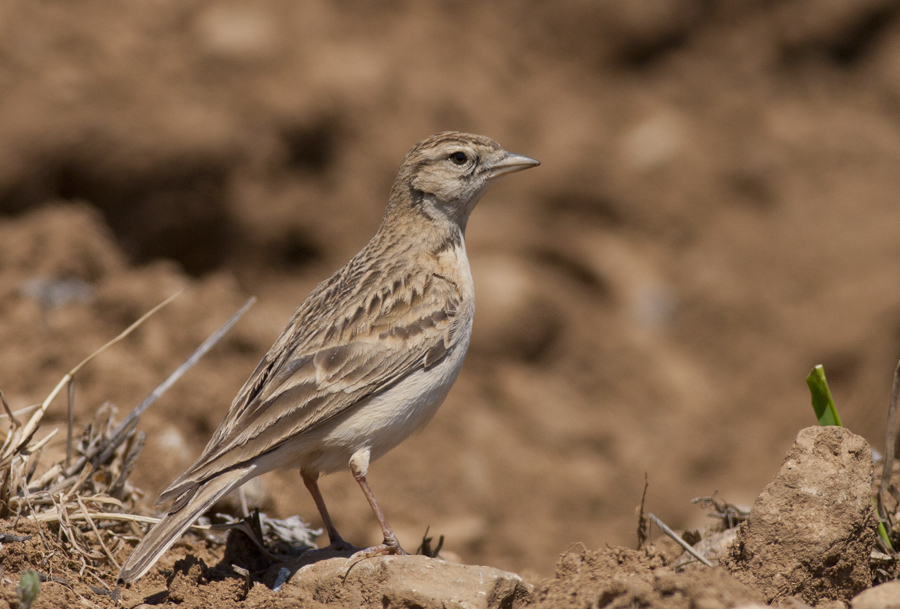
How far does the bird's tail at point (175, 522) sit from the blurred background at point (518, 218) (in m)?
2.27

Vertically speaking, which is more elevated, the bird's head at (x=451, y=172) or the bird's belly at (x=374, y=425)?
the bird's head at (x=451, y=172)

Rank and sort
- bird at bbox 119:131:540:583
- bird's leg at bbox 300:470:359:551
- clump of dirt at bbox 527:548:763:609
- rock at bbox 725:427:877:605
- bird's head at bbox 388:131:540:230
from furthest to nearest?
bird's head at bbox 388:131:540:230
bird's leg at bbox 300:470:359:551
bird at bbox 119:131:540:583
rock at bbox 725:427:877:605
clump of dirt at bbox 527:548:763:609

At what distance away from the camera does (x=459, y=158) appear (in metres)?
5.95

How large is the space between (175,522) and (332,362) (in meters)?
1.21

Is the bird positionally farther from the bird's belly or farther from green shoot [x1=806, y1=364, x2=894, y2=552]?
green shoot [x1=806, y1=364, x2=894, y2=552]

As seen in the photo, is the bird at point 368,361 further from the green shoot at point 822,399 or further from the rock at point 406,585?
the green shoot at point 822,399

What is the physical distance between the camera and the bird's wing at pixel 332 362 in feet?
15.0

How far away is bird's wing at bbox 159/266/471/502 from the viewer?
4574 mm

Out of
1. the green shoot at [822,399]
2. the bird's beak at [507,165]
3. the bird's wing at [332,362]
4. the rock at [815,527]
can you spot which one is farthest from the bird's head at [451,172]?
the rock at [815,527]

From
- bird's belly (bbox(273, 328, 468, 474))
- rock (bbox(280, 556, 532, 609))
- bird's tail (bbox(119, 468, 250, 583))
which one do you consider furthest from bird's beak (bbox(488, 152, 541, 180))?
rock (bbox(280, 556, 532, 609))

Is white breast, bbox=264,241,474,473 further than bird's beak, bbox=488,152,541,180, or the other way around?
bird's beak, bbox=488,152,541,180

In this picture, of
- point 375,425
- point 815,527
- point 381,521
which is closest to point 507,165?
point 375,425

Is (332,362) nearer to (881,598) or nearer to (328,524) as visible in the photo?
(328,524)

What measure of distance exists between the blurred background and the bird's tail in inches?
89.2
